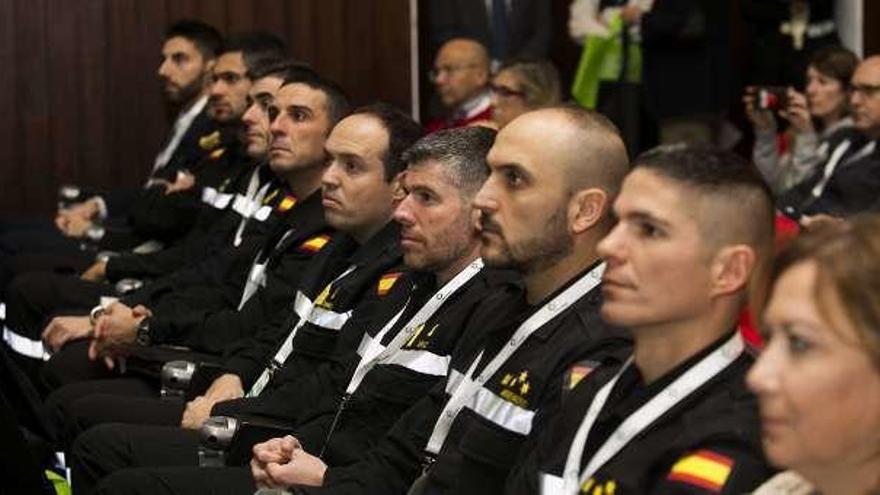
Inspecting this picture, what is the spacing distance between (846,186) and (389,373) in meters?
3.56

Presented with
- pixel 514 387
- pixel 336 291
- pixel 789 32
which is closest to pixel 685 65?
pixel 789 32

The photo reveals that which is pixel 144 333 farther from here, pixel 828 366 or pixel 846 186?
pixel 828 366

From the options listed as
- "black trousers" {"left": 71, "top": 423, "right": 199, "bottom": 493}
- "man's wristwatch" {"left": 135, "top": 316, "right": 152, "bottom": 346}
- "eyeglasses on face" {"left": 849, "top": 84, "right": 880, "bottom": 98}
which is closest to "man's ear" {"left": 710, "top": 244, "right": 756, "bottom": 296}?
"black trousers" {"left": 71, "top": 423, "right": 199, "bottom": 493}

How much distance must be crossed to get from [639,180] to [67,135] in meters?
6.54

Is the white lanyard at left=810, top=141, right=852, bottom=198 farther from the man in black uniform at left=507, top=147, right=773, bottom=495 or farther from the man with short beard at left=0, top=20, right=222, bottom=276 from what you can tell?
the man in black uniform at left=507, top=147, right=773, bottom=495

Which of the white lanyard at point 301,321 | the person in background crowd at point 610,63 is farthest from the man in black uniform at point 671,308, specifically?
the person in background crowd at point 610,63

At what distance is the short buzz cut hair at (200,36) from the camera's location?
7977mm

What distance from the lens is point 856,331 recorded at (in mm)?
2119

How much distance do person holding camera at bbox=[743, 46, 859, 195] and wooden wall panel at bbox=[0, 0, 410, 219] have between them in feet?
6.80

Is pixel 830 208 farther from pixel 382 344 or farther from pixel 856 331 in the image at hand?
pixel 856 331

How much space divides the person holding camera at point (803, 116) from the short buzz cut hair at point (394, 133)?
3.05m

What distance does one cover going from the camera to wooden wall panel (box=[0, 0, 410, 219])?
8.87 metres

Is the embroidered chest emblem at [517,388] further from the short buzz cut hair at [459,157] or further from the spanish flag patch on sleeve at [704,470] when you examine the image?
the short buzz cut hair at [459,157]

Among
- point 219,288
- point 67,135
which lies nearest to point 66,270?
point 219,288
